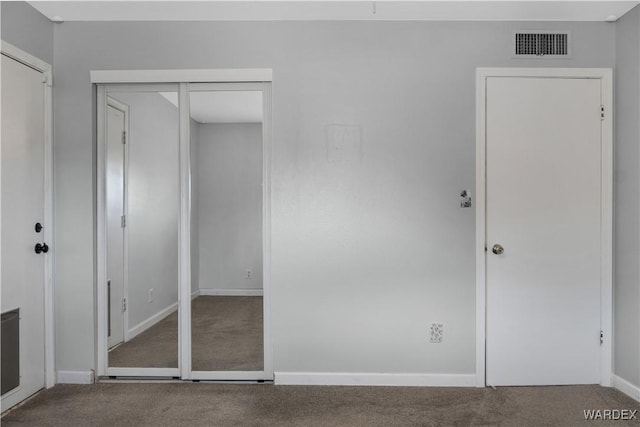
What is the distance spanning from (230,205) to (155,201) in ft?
1.73

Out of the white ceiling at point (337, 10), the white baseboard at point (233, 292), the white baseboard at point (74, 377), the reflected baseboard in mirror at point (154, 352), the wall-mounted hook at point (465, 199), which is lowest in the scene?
the white baseboard at point (74, 377)

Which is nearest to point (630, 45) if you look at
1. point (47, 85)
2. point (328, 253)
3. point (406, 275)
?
point (406, 275)

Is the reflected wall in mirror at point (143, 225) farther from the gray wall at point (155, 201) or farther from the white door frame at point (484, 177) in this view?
the white door frame at point (484, 177)

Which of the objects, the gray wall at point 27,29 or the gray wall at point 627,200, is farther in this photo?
the gray wall at point 627,200

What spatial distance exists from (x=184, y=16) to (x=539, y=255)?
2.88 metres

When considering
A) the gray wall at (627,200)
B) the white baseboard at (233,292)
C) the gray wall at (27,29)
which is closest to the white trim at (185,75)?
the gray wall at (27,29)

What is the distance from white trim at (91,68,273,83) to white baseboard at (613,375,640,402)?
3.07 metres

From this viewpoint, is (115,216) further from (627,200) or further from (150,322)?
(627,200)

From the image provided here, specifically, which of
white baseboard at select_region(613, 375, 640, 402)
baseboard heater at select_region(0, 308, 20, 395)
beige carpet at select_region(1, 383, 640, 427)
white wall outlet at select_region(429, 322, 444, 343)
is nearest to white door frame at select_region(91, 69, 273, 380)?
beige carpet at select_region(1, 383, 640, 427)

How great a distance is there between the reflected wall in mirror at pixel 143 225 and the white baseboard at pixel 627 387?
300 cm

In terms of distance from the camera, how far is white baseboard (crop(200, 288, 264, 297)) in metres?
3.01

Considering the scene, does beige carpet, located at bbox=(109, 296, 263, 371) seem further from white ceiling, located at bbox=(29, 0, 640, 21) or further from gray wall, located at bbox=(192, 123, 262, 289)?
white ceiling, located at bbox=(29, 0, 640, 21)

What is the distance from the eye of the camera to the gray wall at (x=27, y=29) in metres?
2.58

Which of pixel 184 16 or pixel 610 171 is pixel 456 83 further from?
pixel 184 16
